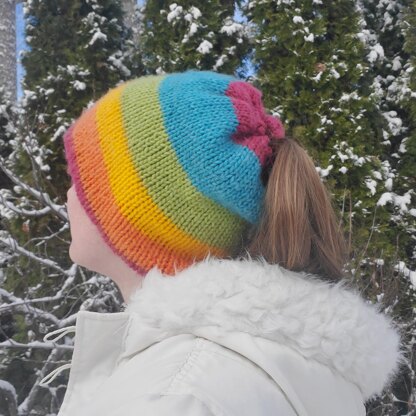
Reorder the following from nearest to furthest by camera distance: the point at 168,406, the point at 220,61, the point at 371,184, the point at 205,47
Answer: the point at 168,406 → the point at 371,184 → the point at 205,47 → the point at 220,61

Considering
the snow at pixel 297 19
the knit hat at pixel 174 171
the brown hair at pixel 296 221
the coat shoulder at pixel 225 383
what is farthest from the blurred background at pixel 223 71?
the coat shoulder at pixel 225 383

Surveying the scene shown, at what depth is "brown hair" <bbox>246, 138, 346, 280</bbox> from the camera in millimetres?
1223

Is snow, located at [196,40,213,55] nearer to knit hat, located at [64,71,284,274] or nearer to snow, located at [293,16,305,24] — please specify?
snow, located at [293,16,305,24]

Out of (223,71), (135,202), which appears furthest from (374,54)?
(135,202)

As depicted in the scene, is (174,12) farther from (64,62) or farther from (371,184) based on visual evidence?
(371,184)

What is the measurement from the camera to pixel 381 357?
1.15 m

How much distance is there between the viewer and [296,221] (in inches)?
48.1

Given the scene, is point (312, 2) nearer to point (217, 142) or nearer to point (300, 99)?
point (300, 99)

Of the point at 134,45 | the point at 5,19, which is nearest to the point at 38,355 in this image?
the point at 134,45

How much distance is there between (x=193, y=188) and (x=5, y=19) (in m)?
7.99

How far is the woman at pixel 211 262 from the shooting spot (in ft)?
3.10

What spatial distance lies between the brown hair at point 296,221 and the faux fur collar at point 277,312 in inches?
2.7

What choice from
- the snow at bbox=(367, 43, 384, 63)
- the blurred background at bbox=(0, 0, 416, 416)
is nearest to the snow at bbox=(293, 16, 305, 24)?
the blurred background at bbox=(0, 0, 416, 416)

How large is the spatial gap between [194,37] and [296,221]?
384cm
